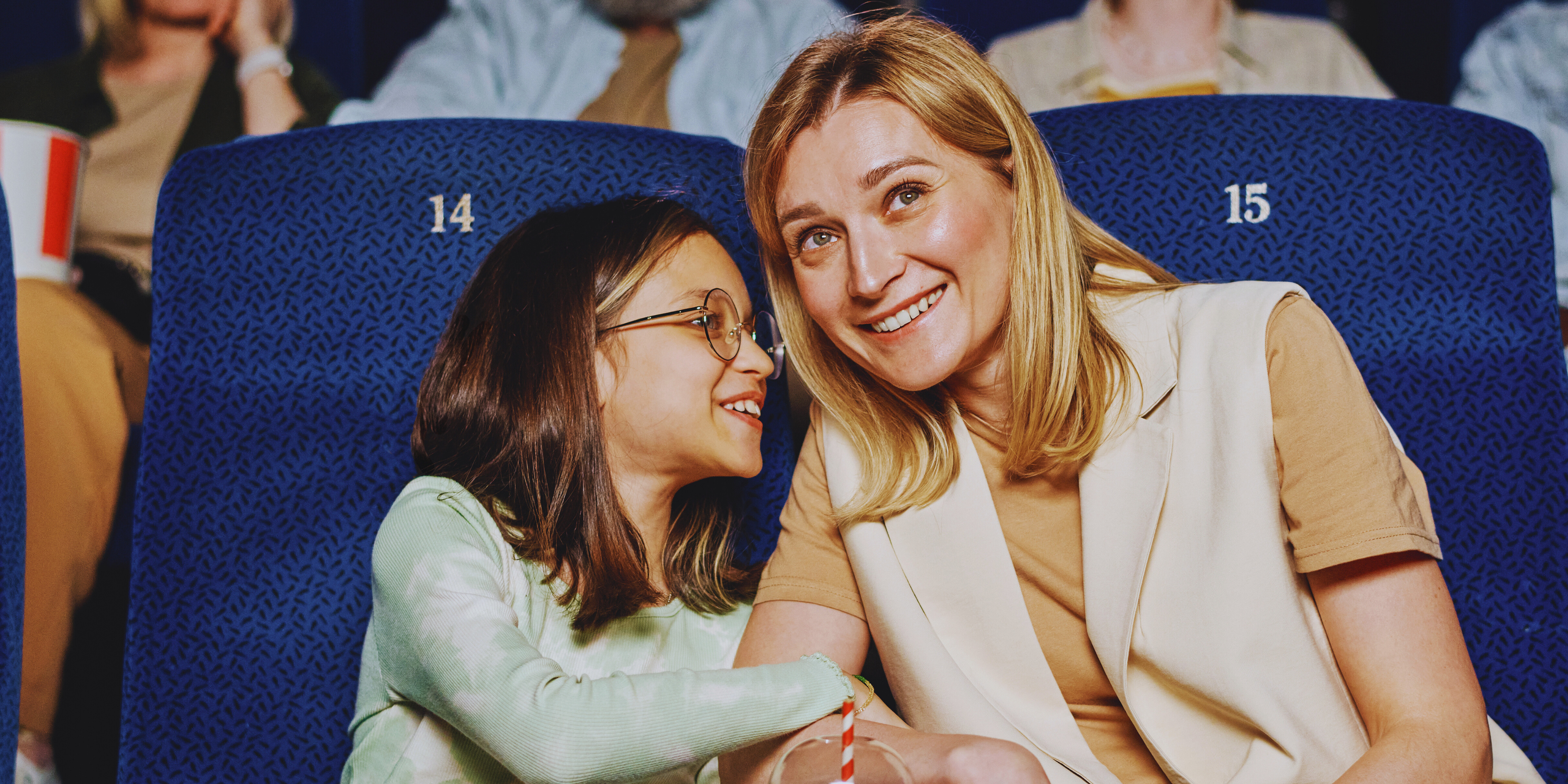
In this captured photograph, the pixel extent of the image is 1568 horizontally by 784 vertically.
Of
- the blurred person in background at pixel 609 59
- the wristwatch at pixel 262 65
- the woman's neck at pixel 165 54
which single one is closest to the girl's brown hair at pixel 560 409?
the blurred person in background at pixel 609 59

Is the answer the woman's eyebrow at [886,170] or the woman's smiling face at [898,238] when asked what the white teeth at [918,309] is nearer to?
the woman's smiling face at [898,238]

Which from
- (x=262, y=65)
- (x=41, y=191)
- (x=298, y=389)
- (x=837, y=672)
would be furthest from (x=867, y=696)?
(x=262, y=65)

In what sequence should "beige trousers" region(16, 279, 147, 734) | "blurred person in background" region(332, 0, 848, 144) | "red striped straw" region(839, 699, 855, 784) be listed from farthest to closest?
"blurred person in background" region(332, 0, 848, 144) < "beige trousers" region(16, 279, 147, 734) < "red striped straw" region(839, 699, 855, 784)

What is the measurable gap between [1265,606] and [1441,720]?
146mm

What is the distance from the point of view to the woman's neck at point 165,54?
2.41m

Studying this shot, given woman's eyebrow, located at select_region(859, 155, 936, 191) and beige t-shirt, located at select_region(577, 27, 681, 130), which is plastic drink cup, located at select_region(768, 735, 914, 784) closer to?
woman's eyebrow, located at select_region(859, 155, 936, 191)

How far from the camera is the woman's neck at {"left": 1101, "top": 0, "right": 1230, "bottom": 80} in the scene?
2.38 metres

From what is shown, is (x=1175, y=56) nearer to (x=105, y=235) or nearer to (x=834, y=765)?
(x=834, y=765)

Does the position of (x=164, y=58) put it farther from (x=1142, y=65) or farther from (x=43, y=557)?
(x=1142, y=65)

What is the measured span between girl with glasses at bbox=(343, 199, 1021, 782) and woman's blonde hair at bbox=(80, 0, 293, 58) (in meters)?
1.71

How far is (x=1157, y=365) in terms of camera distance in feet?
3.38

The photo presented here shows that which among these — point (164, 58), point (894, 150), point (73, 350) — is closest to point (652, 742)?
point (894, 150)

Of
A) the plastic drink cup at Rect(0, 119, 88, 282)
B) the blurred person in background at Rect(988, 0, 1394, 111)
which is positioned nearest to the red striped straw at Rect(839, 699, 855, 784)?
the plastic drink cup at Rect(0, 119, 88, 282)

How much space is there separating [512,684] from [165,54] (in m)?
2.17
